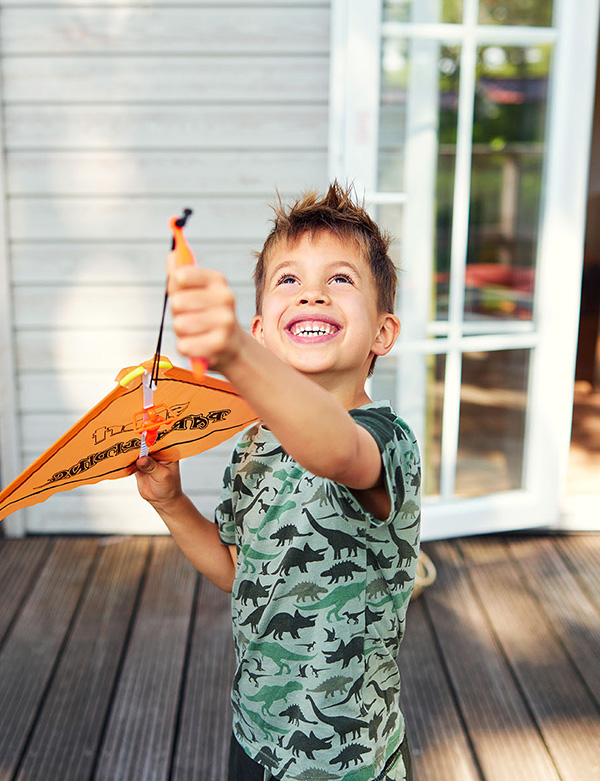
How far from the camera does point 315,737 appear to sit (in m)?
0.88

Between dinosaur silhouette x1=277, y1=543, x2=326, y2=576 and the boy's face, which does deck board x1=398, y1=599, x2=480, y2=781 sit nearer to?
dinosaur silhouette x1=277, y1=543, x2=326, y2=576

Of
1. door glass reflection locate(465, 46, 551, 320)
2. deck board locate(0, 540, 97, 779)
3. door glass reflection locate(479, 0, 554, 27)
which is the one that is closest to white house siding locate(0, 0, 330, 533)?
deck board locate(0, 540, 97, 779)

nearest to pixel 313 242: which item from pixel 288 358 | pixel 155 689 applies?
pixel 288 358

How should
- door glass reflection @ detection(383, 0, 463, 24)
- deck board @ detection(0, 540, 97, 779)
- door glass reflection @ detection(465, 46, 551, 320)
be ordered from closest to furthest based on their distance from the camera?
deck board @ detection(0, 540, 97, 779)
door glass reflection @ detection(383, 0, 463, 24)
door glass reflection @ detection(465, 46, 551, 320)

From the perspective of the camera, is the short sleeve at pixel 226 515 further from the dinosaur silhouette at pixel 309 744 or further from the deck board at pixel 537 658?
the deck board at pixel 537 658

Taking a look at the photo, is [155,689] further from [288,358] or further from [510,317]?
[510,317]

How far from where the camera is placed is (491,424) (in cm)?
354

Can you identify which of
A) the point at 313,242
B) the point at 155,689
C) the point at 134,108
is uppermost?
the point at 134,108

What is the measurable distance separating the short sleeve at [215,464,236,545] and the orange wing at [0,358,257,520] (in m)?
0.07

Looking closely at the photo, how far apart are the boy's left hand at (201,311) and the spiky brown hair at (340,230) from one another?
39 cm

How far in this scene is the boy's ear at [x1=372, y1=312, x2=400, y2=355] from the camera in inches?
37.3

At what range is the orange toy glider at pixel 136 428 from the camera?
787 mm

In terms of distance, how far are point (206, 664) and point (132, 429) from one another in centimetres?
126

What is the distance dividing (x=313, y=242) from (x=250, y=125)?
169cm
